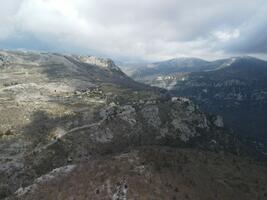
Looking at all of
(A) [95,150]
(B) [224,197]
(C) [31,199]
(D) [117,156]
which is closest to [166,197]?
(B) [224,197]

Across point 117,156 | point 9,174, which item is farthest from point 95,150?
point 117,156

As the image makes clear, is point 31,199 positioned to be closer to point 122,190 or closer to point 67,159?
point 122,190

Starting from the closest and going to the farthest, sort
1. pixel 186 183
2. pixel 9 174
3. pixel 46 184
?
pixel 186 183
pixel 46 184
pixel 9 174

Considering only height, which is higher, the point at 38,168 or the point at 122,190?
the point at 122,190

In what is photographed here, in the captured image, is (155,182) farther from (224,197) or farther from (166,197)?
(224,197)

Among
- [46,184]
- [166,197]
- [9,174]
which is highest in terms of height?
[166,197]

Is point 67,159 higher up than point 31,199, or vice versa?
point 31,199

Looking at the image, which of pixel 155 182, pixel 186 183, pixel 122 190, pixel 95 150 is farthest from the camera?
pixel 95 150

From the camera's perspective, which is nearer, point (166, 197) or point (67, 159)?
point (166, 197)

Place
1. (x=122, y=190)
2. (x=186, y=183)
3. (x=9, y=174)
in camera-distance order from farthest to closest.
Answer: (x=9, y=174) < (x=186, y=183) < (x=122, y=190)

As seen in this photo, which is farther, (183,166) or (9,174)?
(9,174)
